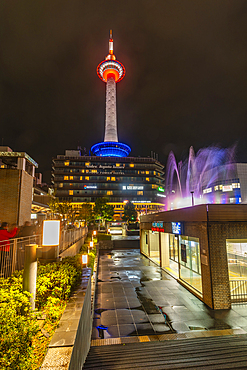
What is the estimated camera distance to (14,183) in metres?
14.4

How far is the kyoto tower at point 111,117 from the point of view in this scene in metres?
106

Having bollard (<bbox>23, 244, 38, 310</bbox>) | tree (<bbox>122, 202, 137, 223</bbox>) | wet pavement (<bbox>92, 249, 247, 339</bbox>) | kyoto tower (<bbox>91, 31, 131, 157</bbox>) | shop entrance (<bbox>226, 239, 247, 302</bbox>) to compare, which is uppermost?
kyoto tower (<bbox>91, 31, 131, 157</bbox>)

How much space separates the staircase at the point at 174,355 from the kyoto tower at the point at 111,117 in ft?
329

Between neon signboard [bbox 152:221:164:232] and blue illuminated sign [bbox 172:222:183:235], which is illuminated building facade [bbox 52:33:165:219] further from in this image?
blue illuminated sign [bbox 172:222:183:235]

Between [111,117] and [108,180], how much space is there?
36376 mm

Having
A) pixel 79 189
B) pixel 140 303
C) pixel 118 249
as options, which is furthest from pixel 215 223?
pixel 79 189

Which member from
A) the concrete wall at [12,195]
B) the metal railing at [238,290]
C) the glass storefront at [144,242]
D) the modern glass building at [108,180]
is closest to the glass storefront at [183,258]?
the metal railing at [238,290]

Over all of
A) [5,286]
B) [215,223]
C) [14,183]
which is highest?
[14,183]

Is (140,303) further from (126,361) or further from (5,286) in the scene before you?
(5,286)

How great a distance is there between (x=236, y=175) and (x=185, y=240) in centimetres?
6036

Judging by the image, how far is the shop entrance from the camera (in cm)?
1075

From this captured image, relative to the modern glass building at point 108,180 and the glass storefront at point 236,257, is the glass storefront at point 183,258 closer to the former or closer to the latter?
the glass storefront at point 236,257

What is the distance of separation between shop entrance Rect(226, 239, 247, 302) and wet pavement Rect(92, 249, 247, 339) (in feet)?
1.88

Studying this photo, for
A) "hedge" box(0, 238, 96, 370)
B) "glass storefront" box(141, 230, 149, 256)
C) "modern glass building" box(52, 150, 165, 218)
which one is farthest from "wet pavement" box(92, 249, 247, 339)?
"modern glass building" box(52, 150, 165, 218)
